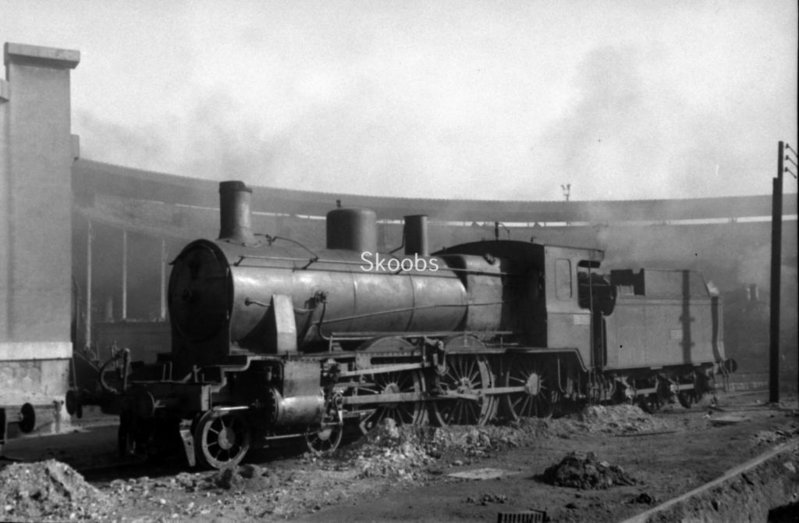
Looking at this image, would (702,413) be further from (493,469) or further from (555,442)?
(493,469)

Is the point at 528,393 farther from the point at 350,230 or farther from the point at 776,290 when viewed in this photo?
the point at 776,290

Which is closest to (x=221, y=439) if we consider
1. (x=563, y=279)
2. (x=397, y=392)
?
(x=397, y=392)

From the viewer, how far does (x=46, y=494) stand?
22.3ft

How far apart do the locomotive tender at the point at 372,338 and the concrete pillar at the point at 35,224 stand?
16.5 ft

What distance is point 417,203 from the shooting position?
36156 mm

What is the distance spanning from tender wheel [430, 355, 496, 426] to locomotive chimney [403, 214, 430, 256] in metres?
2.06

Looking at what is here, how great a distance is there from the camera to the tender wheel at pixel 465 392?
11.7 metres

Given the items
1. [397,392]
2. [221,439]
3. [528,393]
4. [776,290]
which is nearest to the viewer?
[221,439]

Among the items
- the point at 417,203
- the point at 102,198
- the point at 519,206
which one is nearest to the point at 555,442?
the point at 102,198

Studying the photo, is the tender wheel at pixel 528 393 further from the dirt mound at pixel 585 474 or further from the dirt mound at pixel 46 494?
the dirt mound at pixel 46 494

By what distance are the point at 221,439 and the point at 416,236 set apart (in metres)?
5.26

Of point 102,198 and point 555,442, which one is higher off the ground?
point 102,198

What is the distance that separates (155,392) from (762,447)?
28.0 feet

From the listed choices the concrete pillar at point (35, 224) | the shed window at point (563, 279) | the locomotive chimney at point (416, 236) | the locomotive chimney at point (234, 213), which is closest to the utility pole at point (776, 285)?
the shed window at point (563, 279)
